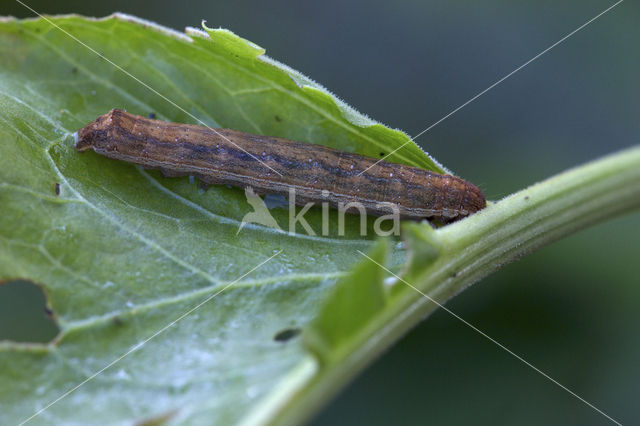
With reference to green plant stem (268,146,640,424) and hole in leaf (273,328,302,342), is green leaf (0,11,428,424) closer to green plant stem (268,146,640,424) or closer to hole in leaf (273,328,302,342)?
hole in leaf (273,328,302,342)

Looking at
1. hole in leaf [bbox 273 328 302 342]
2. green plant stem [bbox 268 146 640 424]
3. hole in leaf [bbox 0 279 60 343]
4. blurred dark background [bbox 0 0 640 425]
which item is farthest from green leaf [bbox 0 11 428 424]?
blurred dark background [bbox 0 0 640 425]

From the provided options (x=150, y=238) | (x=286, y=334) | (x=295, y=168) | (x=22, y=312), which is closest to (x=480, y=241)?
(x=286, y=334)

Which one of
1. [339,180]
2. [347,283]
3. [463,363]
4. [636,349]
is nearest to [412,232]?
[347,283]

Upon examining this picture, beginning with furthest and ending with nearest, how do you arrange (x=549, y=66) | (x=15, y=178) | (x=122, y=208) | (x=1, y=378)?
1. (x=549, y=66)
2. (x=122, y=208)
3. (x=15, y=178)
4. (x=1, y=378)

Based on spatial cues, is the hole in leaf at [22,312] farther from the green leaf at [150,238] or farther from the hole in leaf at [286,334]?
the hole in leaf at [286,334]

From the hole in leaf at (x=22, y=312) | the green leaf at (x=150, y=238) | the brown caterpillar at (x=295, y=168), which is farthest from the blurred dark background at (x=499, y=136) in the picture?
the hole in leaf at (x=22, y=312)

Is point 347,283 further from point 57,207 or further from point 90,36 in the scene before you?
point 90,36

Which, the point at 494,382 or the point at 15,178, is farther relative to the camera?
the point at 494,382
